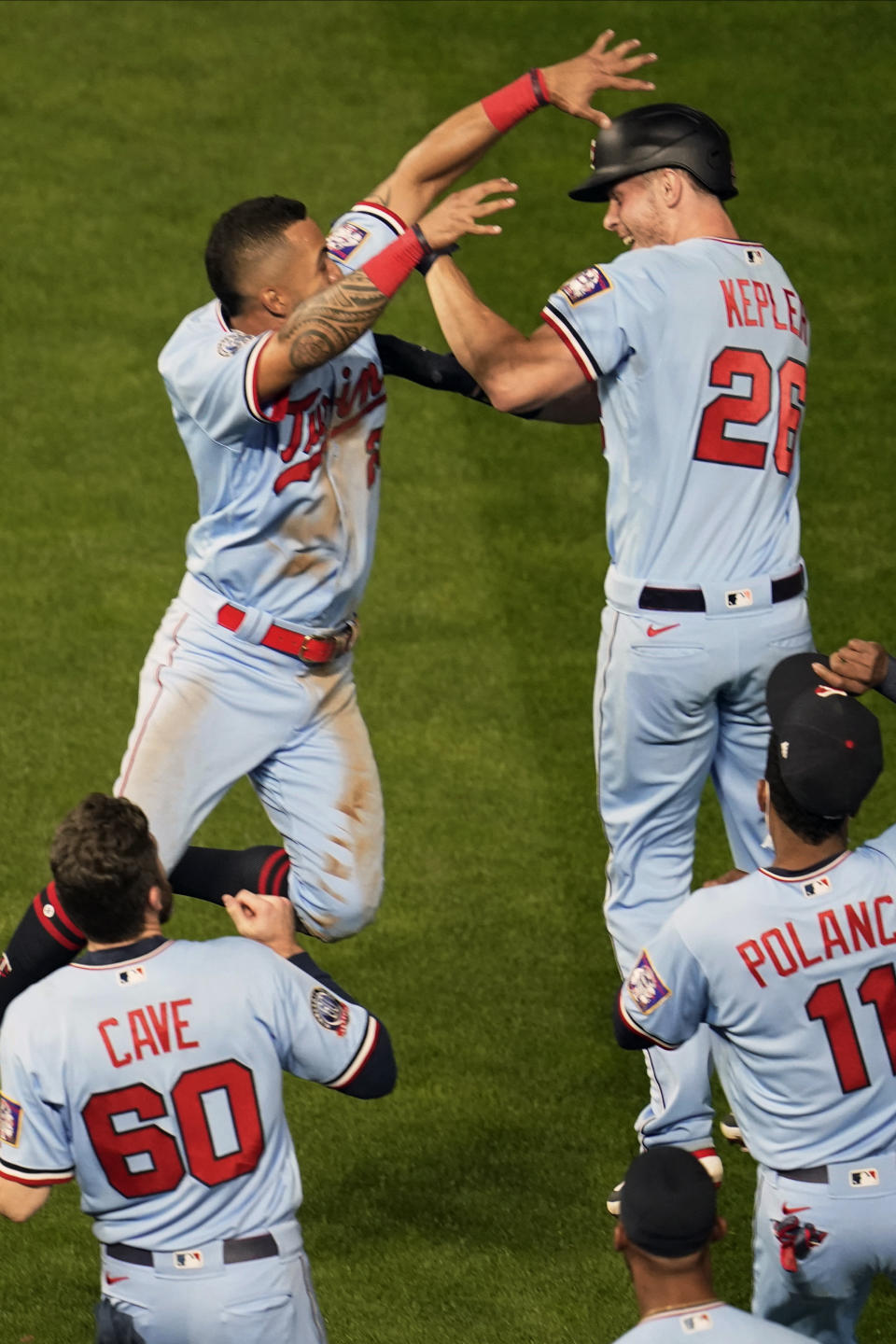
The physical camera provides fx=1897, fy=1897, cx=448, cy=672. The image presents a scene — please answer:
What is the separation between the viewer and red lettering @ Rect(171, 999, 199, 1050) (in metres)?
3.53

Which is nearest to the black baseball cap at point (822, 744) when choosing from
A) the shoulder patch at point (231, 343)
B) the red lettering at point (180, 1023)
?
the red lettering at point (180, 1023)

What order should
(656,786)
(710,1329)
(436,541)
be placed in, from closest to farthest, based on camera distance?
(710,1329) < (656,786) < (436,541)

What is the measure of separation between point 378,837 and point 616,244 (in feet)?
18.2

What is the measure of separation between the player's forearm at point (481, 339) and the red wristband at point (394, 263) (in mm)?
71

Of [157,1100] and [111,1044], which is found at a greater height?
[111,1044]

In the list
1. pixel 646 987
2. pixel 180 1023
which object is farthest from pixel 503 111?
pixel 180 1023

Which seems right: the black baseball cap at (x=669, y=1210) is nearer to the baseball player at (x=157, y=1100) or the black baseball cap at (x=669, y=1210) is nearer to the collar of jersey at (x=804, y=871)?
the collar of jersey at (x=804, y=871)

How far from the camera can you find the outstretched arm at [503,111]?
16.5 feet

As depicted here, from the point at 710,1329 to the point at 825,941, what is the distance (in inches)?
33.7

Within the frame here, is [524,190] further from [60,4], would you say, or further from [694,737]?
[694,737]

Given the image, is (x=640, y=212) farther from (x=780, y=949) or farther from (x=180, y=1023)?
(x=180, y=1023)

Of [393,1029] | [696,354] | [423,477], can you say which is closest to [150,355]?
[423,477]

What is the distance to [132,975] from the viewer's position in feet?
11.6

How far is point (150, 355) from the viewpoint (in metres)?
9.56
